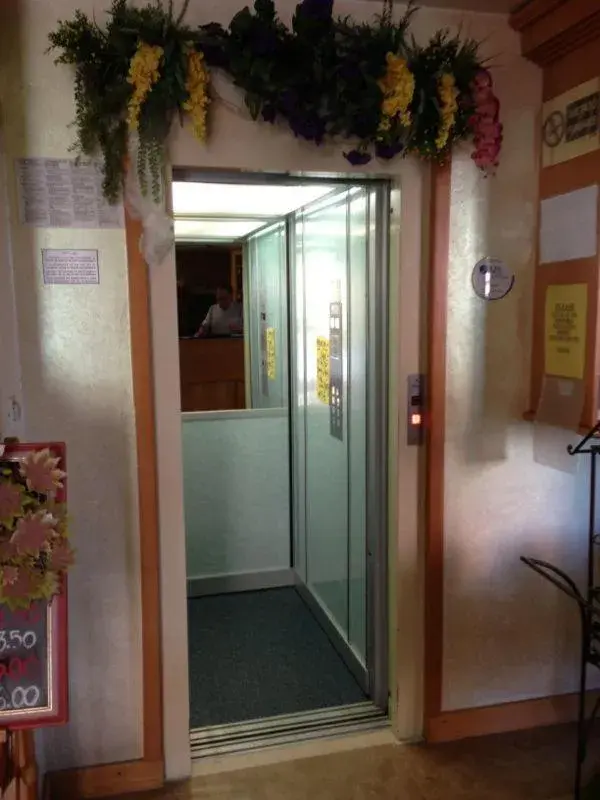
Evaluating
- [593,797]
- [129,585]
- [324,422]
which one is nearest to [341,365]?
[324,422]

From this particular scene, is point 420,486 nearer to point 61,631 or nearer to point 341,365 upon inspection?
point 341,365

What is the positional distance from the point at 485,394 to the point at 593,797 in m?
1.17

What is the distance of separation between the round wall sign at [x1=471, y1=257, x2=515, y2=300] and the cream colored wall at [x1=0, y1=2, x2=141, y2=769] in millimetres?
1060

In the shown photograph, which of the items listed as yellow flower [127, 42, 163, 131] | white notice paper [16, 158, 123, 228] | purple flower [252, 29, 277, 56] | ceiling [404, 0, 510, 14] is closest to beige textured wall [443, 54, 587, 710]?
ceiling [404, 0, 510, 14]

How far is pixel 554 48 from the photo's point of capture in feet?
6.75

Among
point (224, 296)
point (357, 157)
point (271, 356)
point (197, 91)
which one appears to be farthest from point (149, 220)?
point (271, 356)

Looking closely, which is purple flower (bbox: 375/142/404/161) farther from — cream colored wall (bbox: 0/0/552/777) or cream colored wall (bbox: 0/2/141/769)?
cream colored wall (bbox: 0/2/141/769)

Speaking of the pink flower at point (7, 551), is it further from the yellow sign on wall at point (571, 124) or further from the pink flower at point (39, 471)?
the yellow sign on wall at point (571, 124)

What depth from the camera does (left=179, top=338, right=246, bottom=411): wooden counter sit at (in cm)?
350

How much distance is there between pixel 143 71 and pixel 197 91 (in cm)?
15

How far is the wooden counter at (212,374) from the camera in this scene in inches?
138

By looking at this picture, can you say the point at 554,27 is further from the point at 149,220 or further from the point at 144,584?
the point at 144,584

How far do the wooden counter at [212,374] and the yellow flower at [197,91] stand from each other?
5.44 ft

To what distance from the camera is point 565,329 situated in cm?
209
